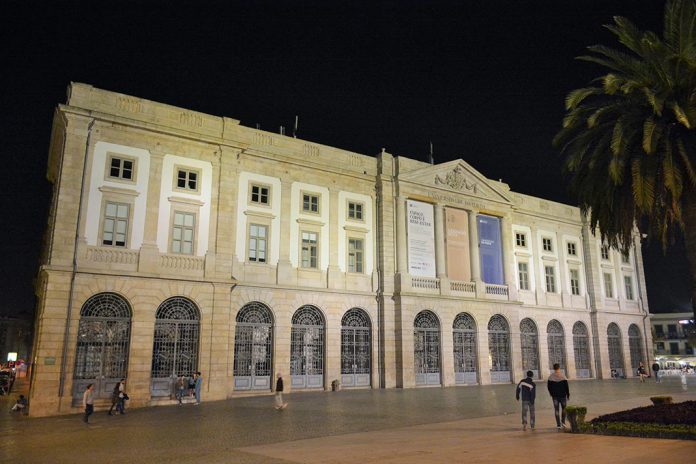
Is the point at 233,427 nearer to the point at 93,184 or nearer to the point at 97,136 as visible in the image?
the point at 93,184

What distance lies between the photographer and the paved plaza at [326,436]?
11.4 m

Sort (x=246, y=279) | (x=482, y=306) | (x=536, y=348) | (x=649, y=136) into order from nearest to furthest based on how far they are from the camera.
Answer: (x=649, y=136) → (x=246, y=279) → (x=482, y=306) → (x=536, y=348)

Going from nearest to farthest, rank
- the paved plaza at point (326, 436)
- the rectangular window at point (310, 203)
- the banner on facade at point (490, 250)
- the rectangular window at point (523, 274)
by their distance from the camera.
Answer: the paved plaza at point (326, 436)
the rectangular window at point (310, 203)
the banner on facade at point (490, 250)
the rectangular window at point (523, 274)

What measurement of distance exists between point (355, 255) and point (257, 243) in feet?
21.1

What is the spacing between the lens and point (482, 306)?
37094 millimetres

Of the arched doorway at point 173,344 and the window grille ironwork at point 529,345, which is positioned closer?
the arched doorway at point 173,344

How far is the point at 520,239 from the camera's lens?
42719 mm

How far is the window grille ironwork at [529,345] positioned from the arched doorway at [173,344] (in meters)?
25.1

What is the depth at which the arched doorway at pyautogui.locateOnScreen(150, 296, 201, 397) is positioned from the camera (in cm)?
2548

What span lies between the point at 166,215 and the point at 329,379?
12.6 meters

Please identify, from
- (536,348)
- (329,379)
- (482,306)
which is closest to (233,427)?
(329,379)

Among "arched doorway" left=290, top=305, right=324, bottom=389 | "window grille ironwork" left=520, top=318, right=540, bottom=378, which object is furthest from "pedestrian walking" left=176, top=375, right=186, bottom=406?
"window grille ironwork" left=520, top=318, right=540, bottom=378

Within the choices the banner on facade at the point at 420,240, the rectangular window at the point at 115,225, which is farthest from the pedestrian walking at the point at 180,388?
the banner on facade at the point at 420,240

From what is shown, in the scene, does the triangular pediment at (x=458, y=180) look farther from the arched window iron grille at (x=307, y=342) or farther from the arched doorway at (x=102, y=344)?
the arched doorway at (x=102, y=344)
